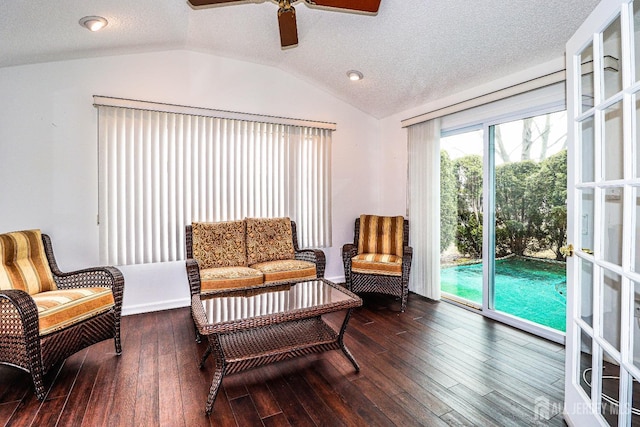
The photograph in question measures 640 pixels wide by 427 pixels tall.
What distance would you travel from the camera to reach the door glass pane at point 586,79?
151 centimetres

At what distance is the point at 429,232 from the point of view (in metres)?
3.86

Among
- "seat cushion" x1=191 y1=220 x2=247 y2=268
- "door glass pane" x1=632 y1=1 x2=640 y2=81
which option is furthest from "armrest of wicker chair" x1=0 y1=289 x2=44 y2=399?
"door glass pane" x1=632 y1=1 x2=640 y2=81

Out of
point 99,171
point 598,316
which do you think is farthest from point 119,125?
point 598,316

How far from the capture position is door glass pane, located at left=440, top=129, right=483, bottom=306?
3.55m

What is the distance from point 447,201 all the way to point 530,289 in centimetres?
129

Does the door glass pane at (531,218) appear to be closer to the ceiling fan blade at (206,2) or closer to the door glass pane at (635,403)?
the door glass pane at (635,403)

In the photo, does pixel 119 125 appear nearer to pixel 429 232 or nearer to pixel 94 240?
pixel 94 240

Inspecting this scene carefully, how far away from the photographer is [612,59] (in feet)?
4.40

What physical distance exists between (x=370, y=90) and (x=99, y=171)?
3163 mm

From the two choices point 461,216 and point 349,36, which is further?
point 461,216

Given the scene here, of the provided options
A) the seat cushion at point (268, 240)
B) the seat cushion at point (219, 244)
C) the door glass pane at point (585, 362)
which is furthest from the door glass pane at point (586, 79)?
the seat cushion at point (219, 244)

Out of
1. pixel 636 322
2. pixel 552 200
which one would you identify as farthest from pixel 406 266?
pixel 636 322

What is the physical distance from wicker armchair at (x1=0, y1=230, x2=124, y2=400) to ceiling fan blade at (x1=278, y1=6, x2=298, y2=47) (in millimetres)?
2256

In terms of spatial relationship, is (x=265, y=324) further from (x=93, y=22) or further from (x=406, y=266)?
(x=93, y=22)
